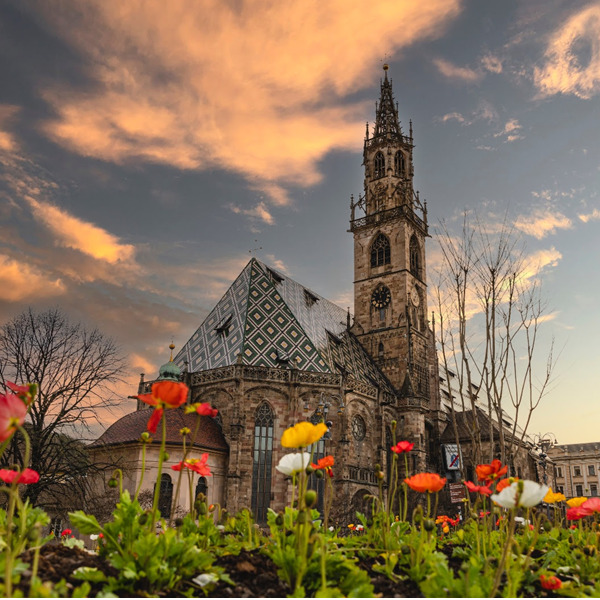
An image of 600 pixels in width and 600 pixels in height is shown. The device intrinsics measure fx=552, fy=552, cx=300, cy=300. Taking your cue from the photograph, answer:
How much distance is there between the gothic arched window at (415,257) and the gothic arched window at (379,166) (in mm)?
6515

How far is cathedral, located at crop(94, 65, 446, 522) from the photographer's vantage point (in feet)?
90.3

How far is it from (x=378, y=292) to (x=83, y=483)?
28.9 meters

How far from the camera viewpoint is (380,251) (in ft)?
149

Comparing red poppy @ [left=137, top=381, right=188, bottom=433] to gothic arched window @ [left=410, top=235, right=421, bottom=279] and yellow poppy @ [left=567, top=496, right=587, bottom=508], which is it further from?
gothic arched window @ [left=410, top=235, right=421, bottom=279]

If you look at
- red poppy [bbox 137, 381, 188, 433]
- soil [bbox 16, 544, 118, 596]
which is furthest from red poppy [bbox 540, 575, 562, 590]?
soil [bbox 16, 544, 118, 596]

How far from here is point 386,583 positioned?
3.54 metres

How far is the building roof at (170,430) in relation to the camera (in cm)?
2648

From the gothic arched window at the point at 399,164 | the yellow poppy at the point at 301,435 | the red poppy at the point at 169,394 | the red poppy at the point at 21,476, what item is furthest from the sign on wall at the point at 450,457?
the red poppy at the point at 169,394

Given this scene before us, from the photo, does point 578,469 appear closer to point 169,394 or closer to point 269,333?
point 269,333

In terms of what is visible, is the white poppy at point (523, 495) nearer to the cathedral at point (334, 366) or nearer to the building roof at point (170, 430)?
the cathedral at point (334, 366)

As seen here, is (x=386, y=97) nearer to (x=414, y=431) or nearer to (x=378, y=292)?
(x=378, y=292)

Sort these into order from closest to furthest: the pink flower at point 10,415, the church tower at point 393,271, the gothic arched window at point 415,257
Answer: the pink flower at point 10,415 → the church tower at point 393,271 → the gothic arched window at point 415,257

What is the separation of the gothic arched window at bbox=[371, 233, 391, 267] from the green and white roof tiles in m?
8.32

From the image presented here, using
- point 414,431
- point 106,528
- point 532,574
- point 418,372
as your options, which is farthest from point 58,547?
point 418,372
